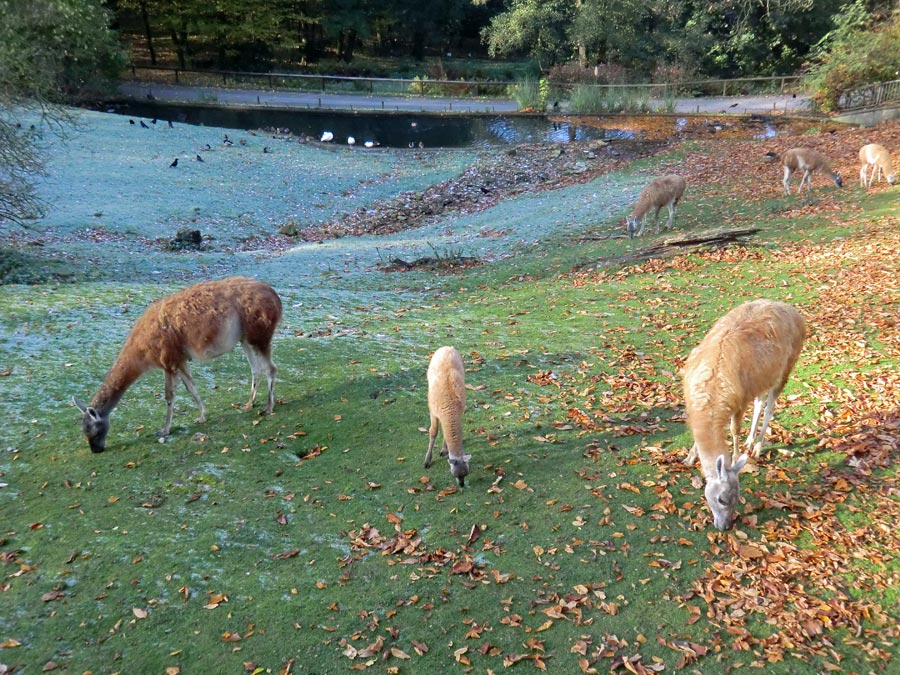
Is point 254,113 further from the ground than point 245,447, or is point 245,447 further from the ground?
point 254,113

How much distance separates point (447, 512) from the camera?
19.9 feet

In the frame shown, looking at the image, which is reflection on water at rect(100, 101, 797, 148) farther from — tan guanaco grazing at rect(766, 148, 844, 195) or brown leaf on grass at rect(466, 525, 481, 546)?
brown leaf on grass at rect(466, 525, 481, 546)

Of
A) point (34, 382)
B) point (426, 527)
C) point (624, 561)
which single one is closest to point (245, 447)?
point (426, 527)

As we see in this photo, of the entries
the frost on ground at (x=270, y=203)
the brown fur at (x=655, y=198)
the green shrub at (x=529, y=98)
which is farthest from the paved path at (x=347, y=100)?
the brown fur at (x=655, y=198)

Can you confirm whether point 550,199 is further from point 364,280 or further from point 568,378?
point 568,378

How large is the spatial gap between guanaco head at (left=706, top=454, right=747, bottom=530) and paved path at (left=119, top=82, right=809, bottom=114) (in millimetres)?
43167

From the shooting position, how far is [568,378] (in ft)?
28.7

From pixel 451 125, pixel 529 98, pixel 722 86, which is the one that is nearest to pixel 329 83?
pixel 451 125

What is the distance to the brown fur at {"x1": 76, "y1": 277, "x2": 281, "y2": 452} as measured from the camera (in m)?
7.03

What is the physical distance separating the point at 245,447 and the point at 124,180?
23757 millimetres

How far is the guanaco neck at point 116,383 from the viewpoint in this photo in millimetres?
6883

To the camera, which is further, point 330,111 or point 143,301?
point 330,111

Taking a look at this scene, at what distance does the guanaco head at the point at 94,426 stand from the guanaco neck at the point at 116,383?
4.4 inches

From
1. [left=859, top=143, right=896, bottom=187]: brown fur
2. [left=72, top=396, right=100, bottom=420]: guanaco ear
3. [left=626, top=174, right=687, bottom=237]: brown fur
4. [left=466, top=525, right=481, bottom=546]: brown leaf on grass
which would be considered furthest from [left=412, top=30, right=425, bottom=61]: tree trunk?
[left=466, top=525, right=481, bottom=546]: brown leaf on grass
